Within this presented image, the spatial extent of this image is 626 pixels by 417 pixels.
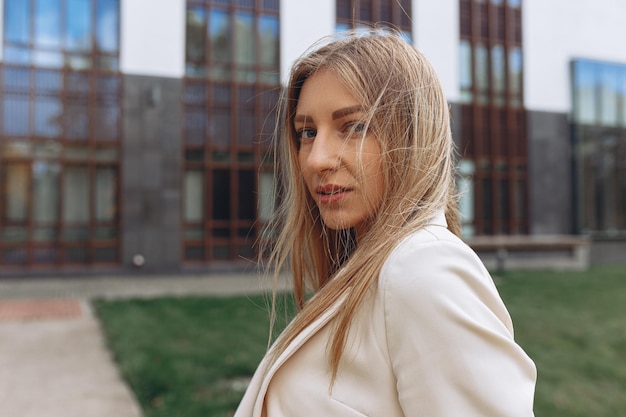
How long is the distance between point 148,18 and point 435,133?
574 inches

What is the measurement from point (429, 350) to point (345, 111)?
0.59 meters

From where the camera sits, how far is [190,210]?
15.0 meters

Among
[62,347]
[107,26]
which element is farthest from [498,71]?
[62,347]

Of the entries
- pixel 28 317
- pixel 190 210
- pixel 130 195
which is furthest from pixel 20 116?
pixel 28 317

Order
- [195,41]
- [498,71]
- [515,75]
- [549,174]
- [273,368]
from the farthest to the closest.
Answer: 1. [549,174]
2. [515,75]
3. [498,71]
4. [195,41]
5. [273,368]

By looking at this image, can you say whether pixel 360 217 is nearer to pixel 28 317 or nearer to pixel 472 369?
pixel 472 369

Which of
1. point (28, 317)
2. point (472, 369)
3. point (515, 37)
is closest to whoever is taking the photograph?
point (472, 369)

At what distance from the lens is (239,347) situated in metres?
6.48

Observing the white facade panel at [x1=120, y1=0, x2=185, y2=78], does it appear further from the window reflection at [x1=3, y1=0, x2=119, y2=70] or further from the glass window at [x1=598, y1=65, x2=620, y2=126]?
the glass window at [x1=598, y1=65, x2=620, y2=126]

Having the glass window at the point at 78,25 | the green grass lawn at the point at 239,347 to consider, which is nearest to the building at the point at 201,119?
the glass window at the point at 78,25

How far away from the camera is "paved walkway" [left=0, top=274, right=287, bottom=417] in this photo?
4.78 m

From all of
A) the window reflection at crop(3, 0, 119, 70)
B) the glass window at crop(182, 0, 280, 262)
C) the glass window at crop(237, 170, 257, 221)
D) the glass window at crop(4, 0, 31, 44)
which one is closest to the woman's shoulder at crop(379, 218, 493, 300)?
the glass window at crop(182, 0, 280, 262)

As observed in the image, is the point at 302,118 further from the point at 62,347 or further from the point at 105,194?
the point at 105,194

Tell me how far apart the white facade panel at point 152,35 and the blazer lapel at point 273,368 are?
14.3 m
